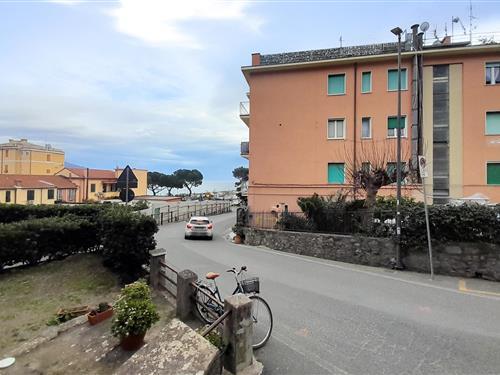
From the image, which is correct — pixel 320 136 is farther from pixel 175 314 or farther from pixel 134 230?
pixel 175 314

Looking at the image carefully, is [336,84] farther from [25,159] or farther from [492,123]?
[25,159]

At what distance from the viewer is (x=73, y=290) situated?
7758 mm

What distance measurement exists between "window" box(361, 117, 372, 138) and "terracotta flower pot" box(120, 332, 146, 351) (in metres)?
19.9

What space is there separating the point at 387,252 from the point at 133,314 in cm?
963

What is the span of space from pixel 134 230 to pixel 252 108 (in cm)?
1667

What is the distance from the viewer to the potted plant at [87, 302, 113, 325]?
19.2 ft

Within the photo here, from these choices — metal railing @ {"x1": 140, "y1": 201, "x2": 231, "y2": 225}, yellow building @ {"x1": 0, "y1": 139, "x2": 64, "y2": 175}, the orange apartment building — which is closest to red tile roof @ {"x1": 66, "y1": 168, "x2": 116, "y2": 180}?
yellow building @ {"x1": 0, "y1": 139, "x2": 64, "y2": 175}

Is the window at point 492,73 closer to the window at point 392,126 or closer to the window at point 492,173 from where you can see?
the window at point 492,173

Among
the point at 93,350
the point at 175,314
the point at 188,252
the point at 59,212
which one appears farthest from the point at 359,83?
the point at 93,350

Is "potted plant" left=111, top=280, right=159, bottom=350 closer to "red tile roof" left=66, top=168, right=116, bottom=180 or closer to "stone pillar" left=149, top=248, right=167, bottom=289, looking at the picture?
"stone pillar" left=149, top=248, right=167, bottom=289

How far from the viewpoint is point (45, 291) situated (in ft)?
→ 25.4

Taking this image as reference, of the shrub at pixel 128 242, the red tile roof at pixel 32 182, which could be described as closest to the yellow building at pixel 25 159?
the red tile roof at pixel 32 182

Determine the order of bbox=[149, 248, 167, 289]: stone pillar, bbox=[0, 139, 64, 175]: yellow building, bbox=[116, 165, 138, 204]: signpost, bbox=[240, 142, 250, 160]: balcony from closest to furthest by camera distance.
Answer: bbox=[149, 248, 167, 289]: stone pillar, bbox=[116, 165, 138, 204]: signpost, bbox=[240, 142, 250, 160]: balcony, bbox=[0, 139, 64, 175]: yellow building

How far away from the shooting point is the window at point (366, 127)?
21.8 meters
